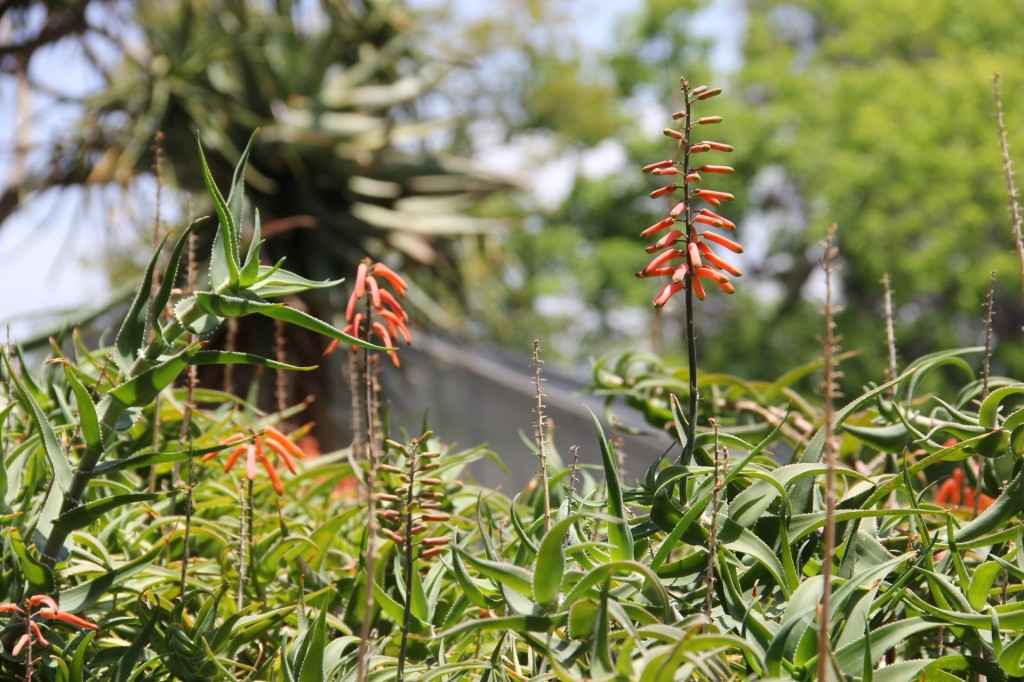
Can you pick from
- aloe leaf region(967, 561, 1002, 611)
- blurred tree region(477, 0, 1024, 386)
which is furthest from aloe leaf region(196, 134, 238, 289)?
blurred tree region(477, 0, 1024, 386)

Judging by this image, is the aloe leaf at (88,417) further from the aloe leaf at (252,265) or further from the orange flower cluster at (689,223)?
the orange flower cluster at (689,223)

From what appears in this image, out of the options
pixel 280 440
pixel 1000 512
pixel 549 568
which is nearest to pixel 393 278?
pixel 280 440

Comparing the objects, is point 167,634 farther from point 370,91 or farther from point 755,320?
point 755,320

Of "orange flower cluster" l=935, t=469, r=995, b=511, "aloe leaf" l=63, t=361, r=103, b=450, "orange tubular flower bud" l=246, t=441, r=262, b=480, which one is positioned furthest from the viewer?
"orange flower cluster" l=935, t=469, r=995, b=511

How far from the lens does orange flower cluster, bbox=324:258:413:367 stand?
84 centimetres

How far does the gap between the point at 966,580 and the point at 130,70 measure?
272 inches

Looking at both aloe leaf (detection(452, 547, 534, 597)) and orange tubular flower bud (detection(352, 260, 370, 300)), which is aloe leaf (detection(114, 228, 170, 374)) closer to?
orange tubular flower bud (detection(352, 260, 370, 300))

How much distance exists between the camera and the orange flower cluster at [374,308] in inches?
33.3

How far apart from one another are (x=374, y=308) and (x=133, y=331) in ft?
0.69

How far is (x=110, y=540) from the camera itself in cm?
91

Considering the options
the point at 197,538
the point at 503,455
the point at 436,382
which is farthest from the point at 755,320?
the point at 197,538

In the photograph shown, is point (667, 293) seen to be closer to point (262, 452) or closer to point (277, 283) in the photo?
point (277, 283)

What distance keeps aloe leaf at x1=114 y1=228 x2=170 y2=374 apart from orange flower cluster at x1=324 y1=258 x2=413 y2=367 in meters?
0.15

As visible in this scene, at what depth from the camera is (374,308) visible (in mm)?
881
